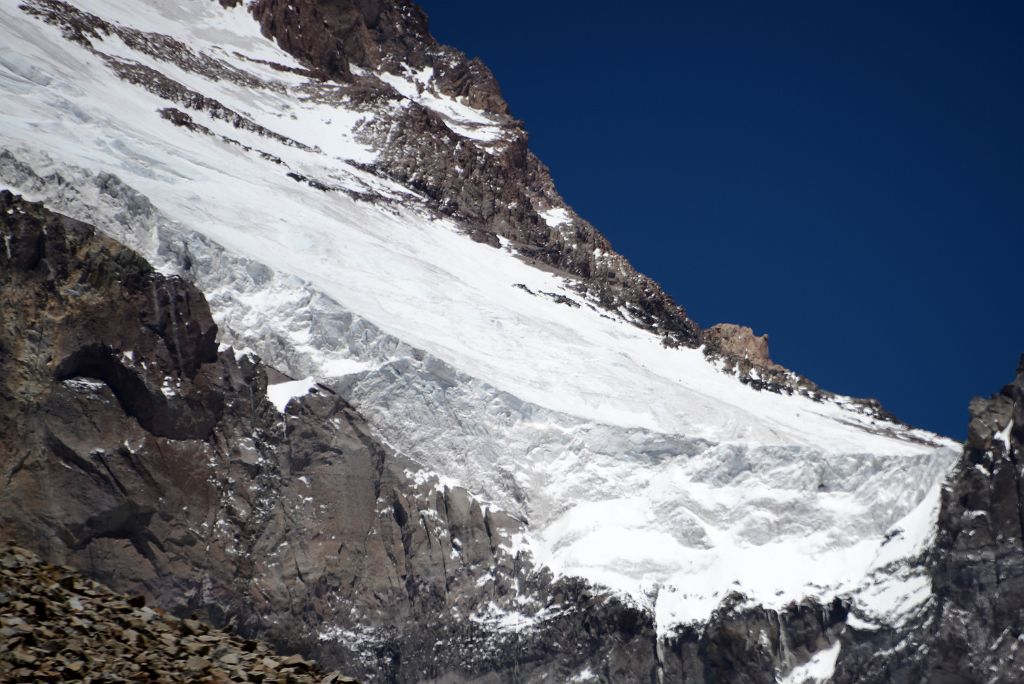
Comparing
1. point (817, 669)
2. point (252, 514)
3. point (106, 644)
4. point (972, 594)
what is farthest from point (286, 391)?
point (106, 644)

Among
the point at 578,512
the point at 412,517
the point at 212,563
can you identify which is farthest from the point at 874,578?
the point at 212,563

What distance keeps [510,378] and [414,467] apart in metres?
10.0

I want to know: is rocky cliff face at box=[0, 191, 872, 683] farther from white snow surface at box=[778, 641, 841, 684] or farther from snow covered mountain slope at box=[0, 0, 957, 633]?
snow covered mountain slope at box=[0, 0, 957, 633]

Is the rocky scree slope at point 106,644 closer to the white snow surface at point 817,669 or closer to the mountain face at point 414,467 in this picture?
the mountain face at point 414,467

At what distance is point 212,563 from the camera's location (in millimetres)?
68750

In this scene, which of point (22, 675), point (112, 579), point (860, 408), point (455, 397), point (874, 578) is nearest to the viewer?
point (22, 675)

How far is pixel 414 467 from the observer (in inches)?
2980

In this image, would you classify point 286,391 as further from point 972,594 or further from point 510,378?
point 972,594

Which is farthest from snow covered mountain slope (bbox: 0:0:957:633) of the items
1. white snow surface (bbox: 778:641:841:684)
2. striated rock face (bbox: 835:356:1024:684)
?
white snow surface (bbox: 778:641:841:684)

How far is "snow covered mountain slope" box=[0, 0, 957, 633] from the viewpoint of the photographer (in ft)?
250

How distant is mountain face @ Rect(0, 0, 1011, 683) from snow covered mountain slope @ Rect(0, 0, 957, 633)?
171mm

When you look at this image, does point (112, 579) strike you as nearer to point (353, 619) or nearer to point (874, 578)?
point (353, 619)

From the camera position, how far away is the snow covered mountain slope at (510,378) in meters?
76.2

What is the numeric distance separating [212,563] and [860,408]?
143 feet
